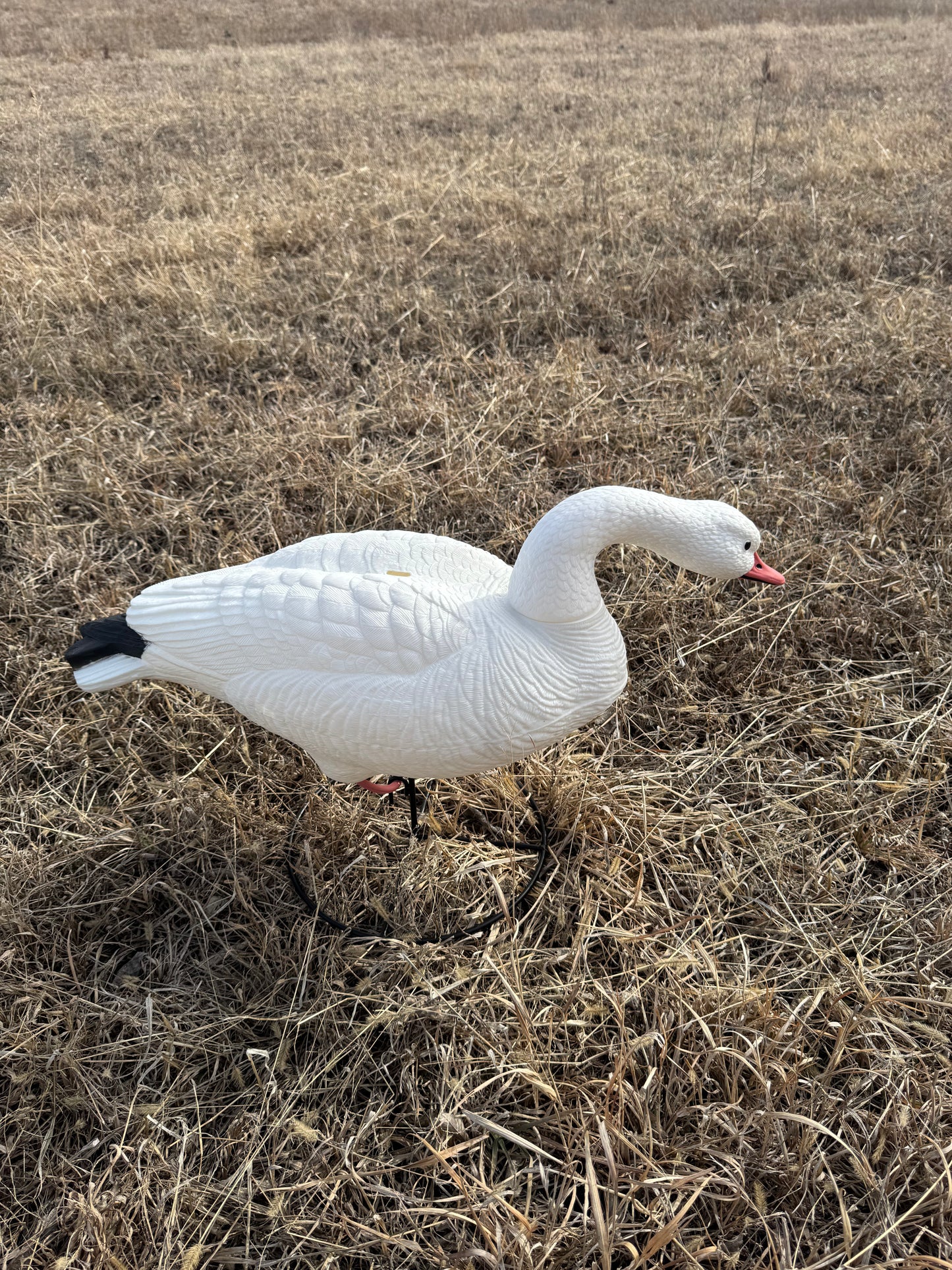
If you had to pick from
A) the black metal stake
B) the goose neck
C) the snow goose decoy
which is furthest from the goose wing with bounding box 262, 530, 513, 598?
the black metal stake

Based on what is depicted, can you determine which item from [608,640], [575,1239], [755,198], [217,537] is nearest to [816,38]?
[755,198]

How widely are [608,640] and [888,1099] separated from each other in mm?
1147

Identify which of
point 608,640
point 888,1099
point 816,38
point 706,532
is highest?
point 816,38

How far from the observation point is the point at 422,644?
161cm

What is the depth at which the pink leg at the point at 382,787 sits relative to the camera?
2152 millimetres

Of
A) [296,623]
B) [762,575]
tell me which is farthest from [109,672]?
[762,575]

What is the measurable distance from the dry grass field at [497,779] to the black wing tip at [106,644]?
2.14 feet

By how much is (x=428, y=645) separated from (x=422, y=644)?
14 millimetres

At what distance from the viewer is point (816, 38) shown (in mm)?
12117

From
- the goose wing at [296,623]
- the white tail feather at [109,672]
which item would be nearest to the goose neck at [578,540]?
the goose wing at [296,623]

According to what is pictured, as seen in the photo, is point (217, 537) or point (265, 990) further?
point (217, 537)

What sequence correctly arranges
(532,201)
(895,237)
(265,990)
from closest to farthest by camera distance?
1. (265,990)
2. (895,237)
3. (532,201)

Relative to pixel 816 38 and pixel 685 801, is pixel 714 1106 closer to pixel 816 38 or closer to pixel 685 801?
pixel 685 801

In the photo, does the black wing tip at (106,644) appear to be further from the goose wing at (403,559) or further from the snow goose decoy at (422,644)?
the goose wing at (403,559)
